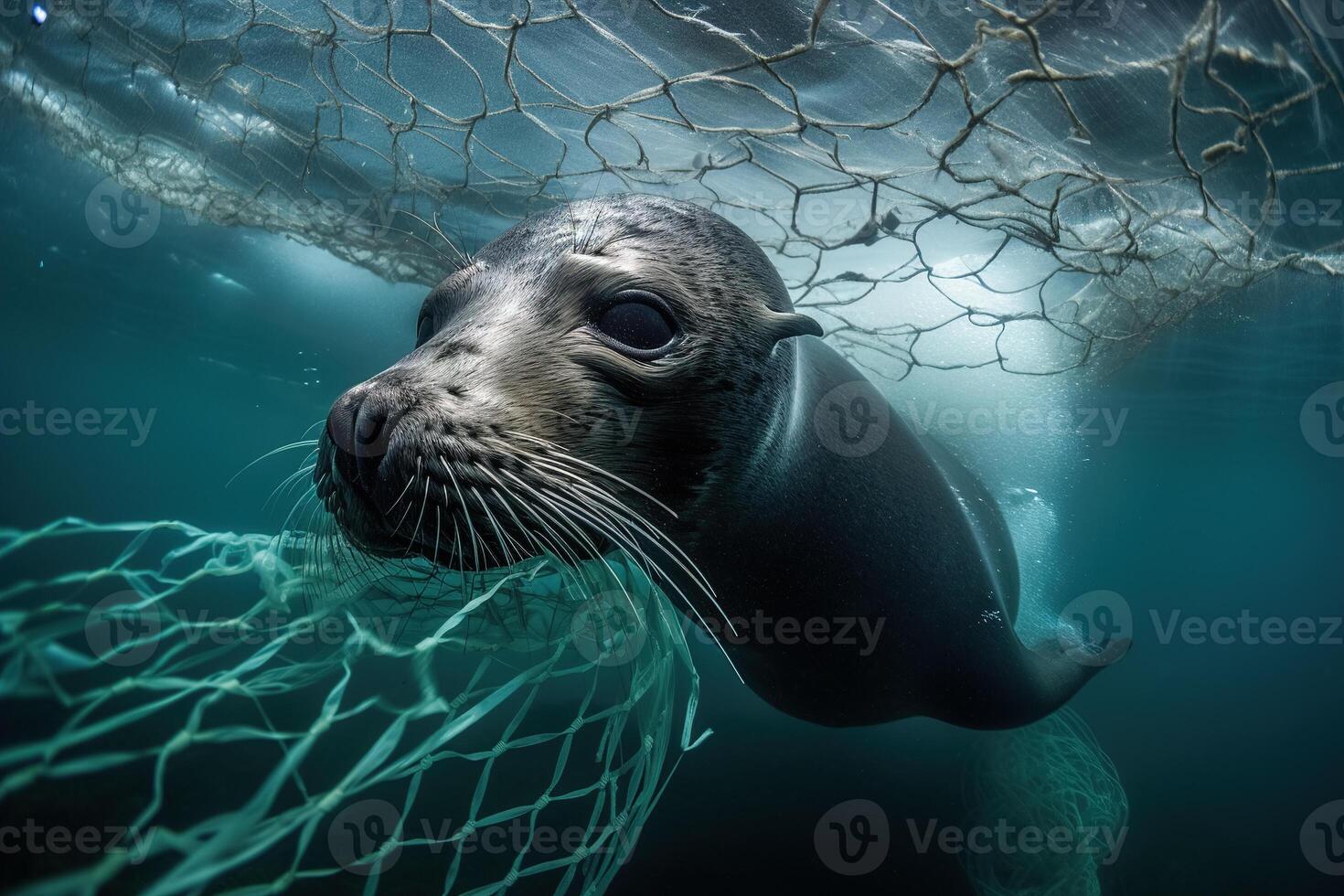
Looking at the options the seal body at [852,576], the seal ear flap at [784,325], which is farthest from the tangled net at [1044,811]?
the seal ear flap at [784,325]

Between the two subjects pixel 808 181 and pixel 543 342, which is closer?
pixel 543 342

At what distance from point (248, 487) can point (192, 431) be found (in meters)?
10.1

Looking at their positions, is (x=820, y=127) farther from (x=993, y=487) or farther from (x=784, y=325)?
(x=993, y=487)

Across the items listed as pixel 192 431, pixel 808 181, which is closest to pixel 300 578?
pixel 808 181

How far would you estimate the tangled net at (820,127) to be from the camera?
299 centimetres

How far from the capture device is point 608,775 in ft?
6.57

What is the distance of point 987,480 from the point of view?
6.80 meters

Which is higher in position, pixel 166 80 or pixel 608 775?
pixel 166 80

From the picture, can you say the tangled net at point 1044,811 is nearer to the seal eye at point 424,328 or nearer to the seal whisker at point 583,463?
the seal whisker at point 583,463

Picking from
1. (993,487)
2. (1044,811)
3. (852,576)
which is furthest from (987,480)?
(852,576)

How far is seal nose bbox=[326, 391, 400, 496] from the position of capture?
1314mm

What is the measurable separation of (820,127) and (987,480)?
5.13 meters

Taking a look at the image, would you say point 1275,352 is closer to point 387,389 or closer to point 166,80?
point 387,389

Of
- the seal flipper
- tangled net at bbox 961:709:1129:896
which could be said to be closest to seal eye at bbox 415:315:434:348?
the seal flipper
